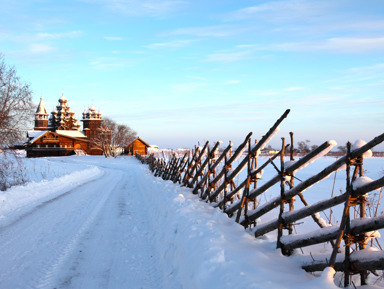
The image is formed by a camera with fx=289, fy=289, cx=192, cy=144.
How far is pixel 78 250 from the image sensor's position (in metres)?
5.63

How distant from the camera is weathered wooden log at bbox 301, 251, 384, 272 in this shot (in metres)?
2.68

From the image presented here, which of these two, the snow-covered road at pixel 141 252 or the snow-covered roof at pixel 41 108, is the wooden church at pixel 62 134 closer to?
the snow-covered roof at pixel 41 108

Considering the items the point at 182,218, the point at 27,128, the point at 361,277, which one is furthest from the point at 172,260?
the point at 27,128

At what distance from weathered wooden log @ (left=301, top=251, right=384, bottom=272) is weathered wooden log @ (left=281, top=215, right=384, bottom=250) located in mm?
205

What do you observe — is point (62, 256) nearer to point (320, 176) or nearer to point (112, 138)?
point (320, 176)

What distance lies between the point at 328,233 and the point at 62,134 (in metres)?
76.4

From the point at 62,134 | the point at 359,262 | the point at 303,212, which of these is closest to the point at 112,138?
the point at 62,134

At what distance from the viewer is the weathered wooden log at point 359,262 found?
268cm

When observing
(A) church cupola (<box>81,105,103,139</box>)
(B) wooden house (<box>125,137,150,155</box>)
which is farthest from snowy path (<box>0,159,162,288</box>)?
(A) church cupola (<box>81,105,103,139</box>)

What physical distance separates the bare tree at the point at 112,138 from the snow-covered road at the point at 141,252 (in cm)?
5786

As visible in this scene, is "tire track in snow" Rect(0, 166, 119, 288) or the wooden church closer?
"tire track in snow" Rect(0, 166, 119, 288)

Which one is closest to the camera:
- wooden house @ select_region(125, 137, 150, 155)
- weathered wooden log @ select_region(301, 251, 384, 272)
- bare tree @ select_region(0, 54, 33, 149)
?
weathered wooden log @ select_region(301, 251, 384, 272)

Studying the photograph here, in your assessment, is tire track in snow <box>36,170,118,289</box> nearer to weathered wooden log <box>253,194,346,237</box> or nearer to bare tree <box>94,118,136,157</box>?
weathered wooden log <box>253,194,346,237</box>

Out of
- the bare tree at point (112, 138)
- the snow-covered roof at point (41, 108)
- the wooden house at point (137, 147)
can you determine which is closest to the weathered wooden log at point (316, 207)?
the bare tree at point (112, 138)
